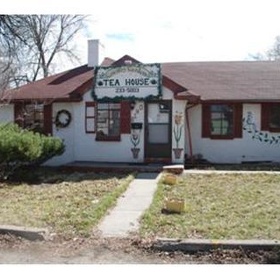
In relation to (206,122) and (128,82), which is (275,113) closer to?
(206,122)

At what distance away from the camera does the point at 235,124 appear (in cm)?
1683

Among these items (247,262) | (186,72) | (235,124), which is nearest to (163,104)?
(235,124)

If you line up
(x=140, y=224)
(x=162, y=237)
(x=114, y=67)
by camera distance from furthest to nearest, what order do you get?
(x=114, y=67)
(x=140, y=224)
(x=162, y=237)

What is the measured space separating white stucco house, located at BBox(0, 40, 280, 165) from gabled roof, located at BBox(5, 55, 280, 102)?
0.04 m

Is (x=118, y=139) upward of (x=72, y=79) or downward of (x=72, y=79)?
downward

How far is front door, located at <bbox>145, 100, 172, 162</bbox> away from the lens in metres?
15.6

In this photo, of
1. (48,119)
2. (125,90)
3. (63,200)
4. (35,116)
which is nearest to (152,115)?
(125,90)

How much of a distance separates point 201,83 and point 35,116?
22.3 feet

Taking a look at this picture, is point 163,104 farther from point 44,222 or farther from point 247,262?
point 247,262

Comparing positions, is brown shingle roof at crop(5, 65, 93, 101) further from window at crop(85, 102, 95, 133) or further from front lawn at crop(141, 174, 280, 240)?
front lawn at crop(141, 174, 280, 240)

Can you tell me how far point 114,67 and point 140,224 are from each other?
8.85 metres

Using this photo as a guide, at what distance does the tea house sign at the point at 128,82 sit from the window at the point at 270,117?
426 centimetres

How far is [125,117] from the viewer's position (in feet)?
51.8

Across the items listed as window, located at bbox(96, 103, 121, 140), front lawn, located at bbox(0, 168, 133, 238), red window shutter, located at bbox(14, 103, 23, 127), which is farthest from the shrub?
red window shutter, located at bbox(14, 103, 23, 127)
